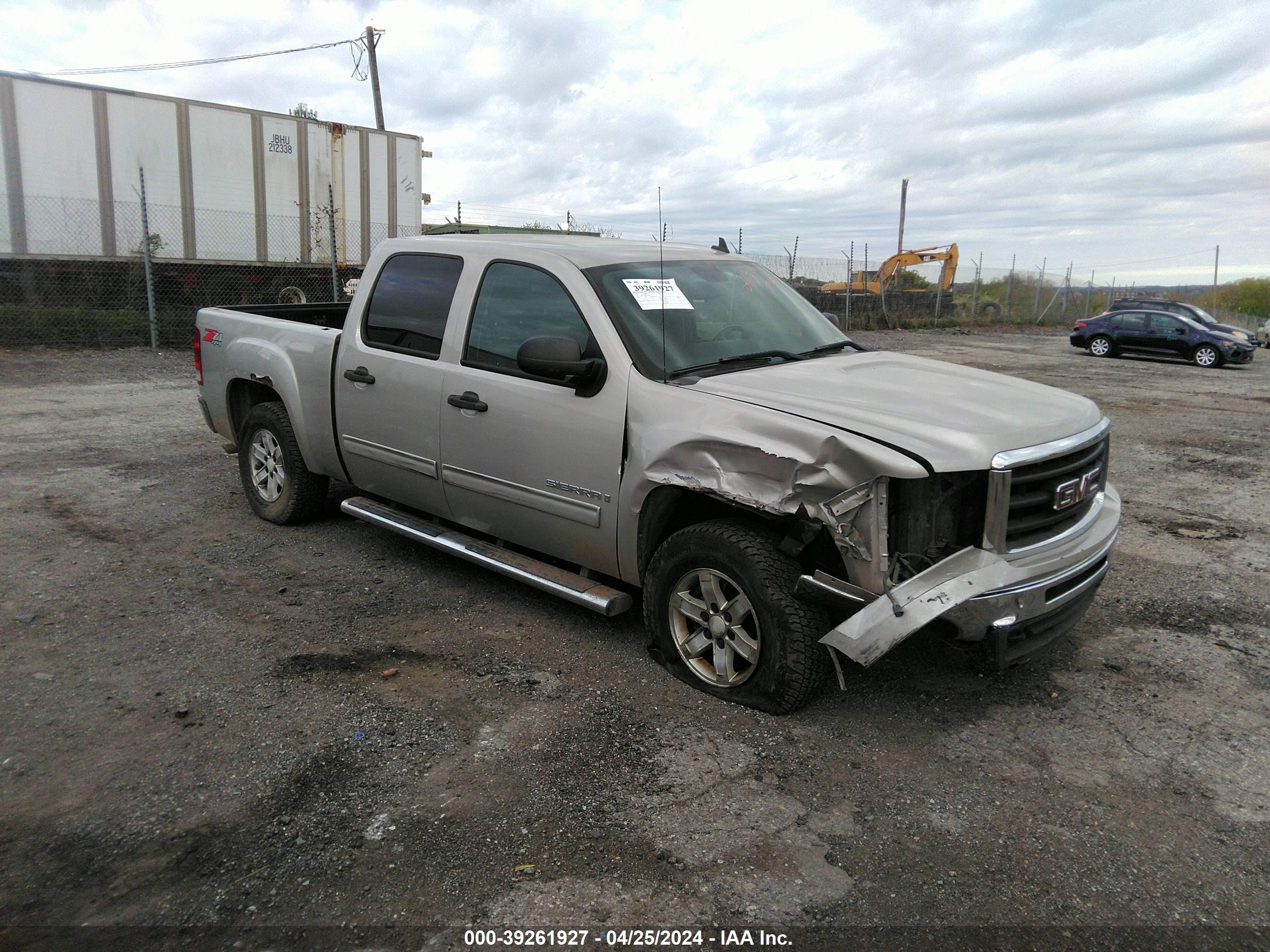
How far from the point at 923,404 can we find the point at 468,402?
212cm

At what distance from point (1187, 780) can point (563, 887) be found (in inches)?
89.1

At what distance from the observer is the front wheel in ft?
68.8

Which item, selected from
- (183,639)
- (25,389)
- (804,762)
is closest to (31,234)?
(25,389)

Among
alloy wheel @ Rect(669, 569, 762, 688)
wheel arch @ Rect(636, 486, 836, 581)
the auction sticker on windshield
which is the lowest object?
alloy wheel @ Rect(669, 569, 762, 688)

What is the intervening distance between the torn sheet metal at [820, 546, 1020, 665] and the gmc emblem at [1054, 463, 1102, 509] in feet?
1.37

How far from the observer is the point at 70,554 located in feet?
17.7

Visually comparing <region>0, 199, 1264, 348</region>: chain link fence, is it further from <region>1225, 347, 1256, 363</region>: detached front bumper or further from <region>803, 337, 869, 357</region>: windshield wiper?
<region>1225, 347, 1256, 363</region>: detached front bumper

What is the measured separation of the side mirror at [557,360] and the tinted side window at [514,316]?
20 centimetres

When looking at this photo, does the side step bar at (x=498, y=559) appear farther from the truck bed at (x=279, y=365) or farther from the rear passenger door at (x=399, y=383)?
the truck bed at (x=279, y=365)

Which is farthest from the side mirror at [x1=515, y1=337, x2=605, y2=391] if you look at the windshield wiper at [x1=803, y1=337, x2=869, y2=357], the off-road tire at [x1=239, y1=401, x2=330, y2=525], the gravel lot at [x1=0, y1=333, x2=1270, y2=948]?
the off-road tire at [x1=239, y1=401, x2=330, y2=525]

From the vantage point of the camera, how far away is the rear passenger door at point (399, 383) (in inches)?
189

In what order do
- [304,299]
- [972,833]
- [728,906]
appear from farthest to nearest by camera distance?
1. [304,299]
2. [972,833]
3. [728,906]

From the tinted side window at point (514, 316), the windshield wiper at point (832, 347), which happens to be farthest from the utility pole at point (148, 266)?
the windshield wiper at point (832, 347)

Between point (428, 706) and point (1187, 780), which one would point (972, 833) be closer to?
point (1187, 780)
